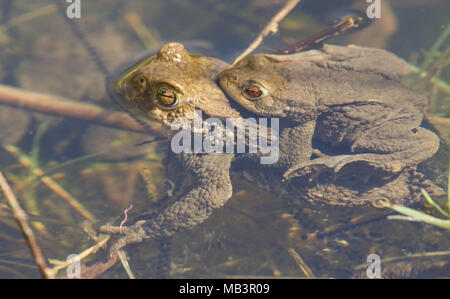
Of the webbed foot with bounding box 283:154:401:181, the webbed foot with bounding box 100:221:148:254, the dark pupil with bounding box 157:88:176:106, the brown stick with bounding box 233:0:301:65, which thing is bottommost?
the webbed foot with bounding box 100:221:148:254

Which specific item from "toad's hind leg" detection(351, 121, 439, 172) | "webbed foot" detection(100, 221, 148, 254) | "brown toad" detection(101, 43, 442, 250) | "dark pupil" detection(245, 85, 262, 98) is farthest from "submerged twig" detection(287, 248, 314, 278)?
"dark pupil" detection(245, 85, 262, 98)

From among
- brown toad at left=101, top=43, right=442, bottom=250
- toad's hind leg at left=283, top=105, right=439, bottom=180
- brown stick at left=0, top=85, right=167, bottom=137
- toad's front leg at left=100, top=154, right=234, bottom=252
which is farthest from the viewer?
brown stick at left=0, top=85, right=167, bottom=137

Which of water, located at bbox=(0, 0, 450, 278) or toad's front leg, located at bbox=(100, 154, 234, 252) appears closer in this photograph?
water, located at bbox=(0, 0, 450, 278)

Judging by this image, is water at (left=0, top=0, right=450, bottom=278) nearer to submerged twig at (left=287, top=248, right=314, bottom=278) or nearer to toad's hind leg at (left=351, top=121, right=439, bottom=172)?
submerged twig at (left=287, top=248, right=314, bottom=278)

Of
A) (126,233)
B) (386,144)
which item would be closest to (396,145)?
(386,144)

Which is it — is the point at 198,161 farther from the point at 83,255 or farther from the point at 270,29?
the point at 270,29
